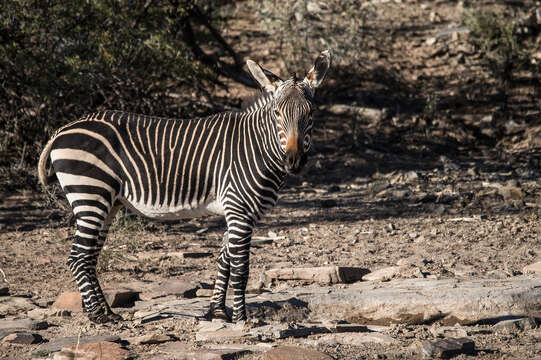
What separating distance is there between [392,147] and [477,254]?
5.34 m

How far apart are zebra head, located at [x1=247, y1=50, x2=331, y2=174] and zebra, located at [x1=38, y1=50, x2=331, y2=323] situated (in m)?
0.01

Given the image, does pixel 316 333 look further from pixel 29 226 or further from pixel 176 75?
pixel 176 75

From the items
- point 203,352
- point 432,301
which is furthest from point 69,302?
point 432,301

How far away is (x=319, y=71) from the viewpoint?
6285 millimetres

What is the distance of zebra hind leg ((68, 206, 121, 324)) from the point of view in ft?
20.4

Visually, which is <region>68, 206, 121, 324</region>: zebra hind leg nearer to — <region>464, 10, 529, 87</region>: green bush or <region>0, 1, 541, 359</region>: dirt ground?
<region>0, 1, 541, 359</region>: dirt ground

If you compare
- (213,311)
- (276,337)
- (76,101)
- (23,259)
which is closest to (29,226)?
(23,259)

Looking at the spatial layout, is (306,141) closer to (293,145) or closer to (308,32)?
(293,145)

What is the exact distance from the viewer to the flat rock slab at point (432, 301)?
20.3 ft

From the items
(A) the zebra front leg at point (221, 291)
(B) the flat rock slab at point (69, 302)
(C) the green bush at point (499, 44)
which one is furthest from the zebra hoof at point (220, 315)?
(C) the green bush at point (499, 44)

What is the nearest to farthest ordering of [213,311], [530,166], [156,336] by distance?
[156,336], [213,311], [530,166]

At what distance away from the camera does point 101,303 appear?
6.34m

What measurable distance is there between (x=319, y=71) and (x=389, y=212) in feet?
14.9

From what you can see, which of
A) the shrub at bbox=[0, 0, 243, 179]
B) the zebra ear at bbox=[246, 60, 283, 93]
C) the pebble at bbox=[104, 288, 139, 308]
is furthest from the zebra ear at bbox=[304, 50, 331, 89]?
the shrub at bbox=[0, 0, 243, 179]
